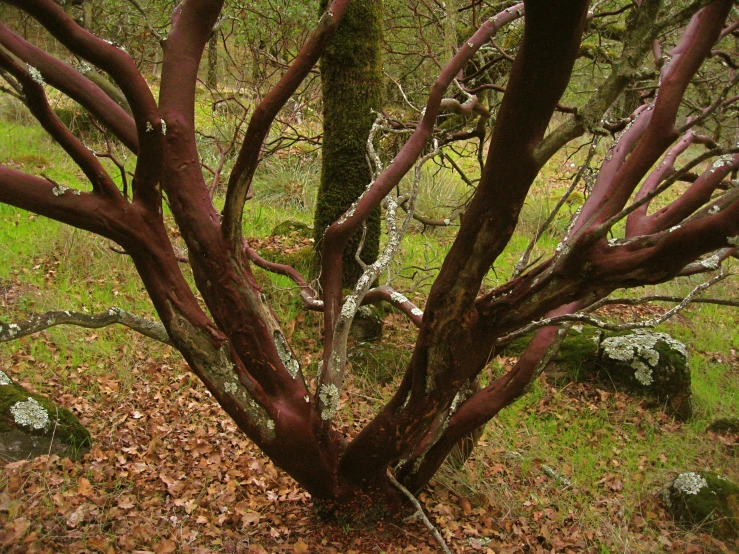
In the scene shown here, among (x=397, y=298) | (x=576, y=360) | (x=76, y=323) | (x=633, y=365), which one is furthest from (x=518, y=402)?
(x=76, y=323)

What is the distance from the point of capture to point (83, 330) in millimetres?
4828

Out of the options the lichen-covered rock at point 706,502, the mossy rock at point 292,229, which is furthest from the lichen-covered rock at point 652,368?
the mossy rock at point 292,229

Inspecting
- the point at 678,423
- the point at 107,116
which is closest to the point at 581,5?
the point at 107,116

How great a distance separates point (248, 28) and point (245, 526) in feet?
20.2

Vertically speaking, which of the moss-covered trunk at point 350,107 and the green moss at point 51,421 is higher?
the moss-covered trunk at point 350,107

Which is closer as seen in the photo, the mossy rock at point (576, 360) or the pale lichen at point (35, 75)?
the pale lichen at point (35, 75)

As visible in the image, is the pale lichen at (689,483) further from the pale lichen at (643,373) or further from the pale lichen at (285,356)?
the pale lichen at (285,356)

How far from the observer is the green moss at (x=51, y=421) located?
3.43 m

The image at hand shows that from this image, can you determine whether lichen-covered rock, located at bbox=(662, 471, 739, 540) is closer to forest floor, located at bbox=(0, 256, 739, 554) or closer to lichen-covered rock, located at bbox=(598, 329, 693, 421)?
forest floor, located at bbox=(0, 256, 739, 554)

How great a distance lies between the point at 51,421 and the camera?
3516 millimetres

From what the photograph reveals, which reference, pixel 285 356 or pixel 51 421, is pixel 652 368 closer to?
pixel 285 356

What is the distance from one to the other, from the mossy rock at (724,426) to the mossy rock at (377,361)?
2.56 meters

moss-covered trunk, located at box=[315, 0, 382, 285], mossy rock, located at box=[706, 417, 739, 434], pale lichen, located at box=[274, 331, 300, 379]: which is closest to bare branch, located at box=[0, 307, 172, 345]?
pale lichen, located at box=[274, 331, 300, 379]

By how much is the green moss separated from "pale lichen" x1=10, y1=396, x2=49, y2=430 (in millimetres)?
18
